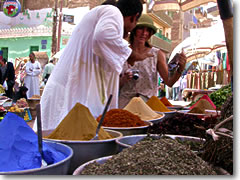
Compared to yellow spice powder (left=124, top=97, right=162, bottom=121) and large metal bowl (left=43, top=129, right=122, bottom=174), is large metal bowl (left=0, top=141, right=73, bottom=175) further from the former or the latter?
yellow spice powder (left=124, top=97, right=162, bottom=121)

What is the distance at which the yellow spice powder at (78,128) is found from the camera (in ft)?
1.98

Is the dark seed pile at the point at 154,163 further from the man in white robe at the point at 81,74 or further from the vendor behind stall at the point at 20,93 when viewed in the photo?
the vendor behind stall at the point at 20,93

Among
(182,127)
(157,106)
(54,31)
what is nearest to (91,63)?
(54,31)

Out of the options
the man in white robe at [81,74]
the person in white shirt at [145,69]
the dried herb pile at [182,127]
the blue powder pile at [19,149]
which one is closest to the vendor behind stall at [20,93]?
the person in white shirt at [145,69]

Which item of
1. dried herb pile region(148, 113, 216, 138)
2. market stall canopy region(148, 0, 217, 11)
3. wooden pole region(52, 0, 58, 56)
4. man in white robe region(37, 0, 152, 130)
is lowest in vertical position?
dried herb pile region(148, 113, 216, 138)

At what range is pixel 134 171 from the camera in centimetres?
44

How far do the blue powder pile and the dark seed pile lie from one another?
80 mm

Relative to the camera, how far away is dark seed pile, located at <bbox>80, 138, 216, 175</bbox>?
1.42 feet

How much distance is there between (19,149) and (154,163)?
0.25m

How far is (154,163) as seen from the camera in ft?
1.43

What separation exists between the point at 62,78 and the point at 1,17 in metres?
0.33

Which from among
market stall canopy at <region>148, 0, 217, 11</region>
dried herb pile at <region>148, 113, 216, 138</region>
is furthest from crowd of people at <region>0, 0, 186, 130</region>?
market stall canopy at <region>148, 0, 217, 11</region>

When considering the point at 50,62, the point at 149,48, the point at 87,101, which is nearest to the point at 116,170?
the point at 87,101

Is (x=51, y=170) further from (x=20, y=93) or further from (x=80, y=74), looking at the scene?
(x=20, y=93)
